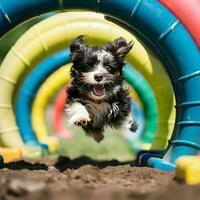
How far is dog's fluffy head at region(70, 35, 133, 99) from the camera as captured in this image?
696 cm

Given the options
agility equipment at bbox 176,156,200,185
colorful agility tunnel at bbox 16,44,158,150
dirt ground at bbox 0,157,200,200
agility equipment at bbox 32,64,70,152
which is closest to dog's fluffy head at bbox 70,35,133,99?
dirt ground at bbox 0,157,200,200

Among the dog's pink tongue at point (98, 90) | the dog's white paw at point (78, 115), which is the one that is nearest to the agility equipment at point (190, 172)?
the dog's white paw at point (78, 115)

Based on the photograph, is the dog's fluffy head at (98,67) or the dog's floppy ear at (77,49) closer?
the dog's fluffy head at (98,67)

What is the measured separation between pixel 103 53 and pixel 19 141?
299 cm

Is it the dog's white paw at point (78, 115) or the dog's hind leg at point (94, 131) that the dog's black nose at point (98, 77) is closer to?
the dog's white paw at point (78, 115)

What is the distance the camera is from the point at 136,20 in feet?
20.0

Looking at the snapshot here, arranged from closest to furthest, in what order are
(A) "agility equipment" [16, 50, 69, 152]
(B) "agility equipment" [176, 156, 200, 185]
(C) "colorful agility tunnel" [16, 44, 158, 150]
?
1. (B) "agility equipment" [176, 156, 200, 185]
2. (C) "colorful agility tunnel" [16, 44, 158, 150]
3. (A) "agility equipment" [16, 50, 69, 152]

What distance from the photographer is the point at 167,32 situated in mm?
6074

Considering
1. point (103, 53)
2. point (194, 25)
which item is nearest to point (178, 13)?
point (194, 25)

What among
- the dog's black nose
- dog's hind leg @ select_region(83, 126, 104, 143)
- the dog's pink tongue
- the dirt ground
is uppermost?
the dog's black nose

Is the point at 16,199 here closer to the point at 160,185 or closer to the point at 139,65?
the point at 160,185

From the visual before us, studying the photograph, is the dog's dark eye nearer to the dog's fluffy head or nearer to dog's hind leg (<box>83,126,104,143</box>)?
the dog's fluffy head

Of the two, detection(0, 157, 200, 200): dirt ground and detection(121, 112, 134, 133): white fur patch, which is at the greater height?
detection(121, 112, 134, 133): white fur patch

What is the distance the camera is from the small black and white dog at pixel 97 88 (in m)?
6.96
